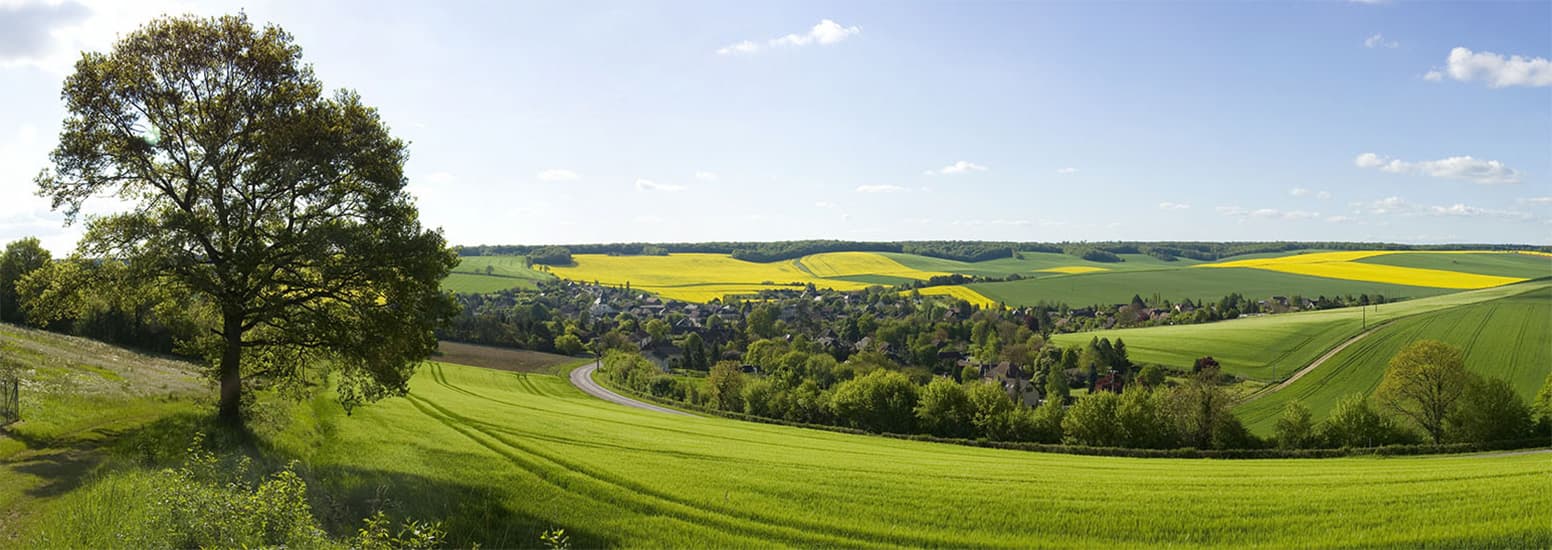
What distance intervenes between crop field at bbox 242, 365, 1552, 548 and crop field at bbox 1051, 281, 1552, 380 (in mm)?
67971

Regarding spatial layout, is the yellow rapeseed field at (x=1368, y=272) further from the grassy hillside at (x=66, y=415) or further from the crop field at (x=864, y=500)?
the grassy hillside at (x=66, y=415)

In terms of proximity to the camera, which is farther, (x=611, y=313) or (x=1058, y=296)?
(x=611, y=313)

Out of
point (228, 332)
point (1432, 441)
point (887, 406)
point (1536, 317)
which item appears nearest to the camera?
point (228, 332)

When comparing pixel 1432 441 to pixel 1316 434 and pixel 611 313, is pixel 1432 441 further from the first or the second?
pixel 611 313

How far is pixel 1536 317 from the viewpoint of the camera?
8162 cm

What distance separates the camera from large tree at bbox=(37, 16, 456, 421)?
16.2 metres

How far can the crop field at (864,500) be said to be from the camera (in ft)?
41.0

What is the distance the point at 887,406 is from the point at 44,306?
48320 mm

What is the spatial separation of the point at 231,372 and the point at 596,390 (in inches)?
2465

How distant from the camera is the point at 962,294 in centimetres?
15888

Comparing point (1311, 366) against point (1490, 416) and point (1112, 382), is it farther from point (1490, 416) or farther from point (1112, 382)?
point (1490, 416)

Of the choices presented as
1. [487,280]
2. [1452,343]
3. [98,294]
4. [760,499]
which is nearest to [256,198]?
[98,294]

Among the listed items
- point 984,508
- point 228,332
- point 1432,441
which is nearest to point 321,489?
point 228,332

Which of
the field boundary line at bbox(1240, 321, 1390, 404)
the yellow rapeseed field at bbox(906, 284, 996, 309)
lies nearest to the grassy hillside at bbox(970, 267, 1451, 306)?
the yellow rapeseed field at bbox(906, 284, 996, 309)
